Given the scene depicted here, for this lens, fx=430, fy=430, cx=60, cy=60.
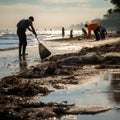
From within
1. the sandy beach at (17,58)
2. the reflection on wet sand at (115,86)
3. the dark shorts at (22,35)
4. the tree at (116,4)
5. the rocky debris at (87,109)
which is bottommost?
the sandy beach at (17,58)

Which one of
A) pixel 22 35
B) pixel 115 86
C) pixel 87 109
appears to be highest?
pixel 22 35

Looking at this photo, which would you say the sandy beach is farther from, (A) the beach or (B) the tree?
(B) the tree

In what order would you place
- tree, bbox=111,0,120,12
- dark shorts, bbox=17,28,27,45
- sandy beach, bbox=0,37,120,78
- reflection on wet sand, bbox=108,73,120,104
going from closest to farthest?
reflection on wet sand, bbox=108,73,120,104, sandy beach, bbox=0,37,120,78, dark shorts, bbox=17,28,27,45, tree, bbox=111,0,120,12

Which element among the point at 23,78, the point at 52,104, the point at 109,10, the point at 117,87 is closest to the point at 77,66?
the point at 23,78

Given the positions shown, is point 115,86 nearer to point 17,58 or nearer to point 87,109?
point 87,109

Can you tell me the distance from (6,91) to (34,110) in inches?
88.1

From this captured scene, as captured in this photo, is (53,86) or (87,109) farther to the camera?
(53,86)

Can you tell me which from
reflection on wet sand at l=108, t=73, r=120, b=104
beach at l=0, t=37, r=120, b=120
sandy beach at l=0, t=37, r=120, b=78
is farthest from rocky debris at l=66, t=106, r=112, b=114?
sandy beach at l=0, t=37, r=120, b=78

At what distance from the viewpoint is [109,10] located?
57719 mm

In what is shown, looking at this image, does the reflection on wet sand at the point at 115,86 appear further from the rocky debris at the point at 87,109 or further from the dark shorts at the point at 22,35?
the dark shorts at the point at 22,35

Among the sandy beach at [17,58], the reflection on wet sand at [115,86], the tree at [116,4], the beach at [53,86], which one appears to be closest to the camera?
the beach at [53,86]

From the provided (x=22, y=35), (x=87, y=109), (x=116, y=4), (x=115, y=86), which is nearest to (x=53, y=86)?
(x=115, y=86)

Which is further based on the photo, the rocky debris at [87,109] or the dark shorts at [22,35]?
the dark shorts at [22,35]

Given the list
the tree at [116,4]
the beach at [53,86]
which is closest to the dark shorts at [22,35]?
the beach at [53,86]
